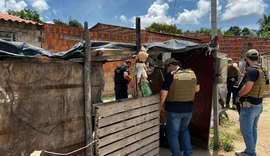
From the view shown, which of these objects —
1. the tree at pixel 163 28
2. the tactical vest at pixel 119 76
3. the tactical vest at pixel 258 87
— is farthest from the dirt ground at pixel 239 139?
the tree at pixel 163 28

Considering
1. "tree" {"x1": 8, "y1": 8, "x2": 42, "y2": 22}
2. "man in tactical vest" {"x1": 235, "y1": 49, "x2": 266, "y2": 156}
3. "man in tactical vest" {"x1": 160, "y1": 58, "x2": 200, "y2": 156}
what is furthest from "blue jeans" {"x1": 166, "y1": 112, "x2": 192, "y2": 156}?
"tree" {"x1": 8, "y1": 8, "x2": 42, "y2": 22}

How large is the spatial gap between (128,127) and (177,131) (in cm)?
95

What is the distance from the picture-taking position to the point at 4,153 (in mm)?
2932

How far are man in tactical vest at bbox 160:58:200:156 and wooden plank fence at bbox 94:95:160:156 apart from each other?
266mm

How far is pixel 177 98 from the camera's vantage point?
453 centimetres

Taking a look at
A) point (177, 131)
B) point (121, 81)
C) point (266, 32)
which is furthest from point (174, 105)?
point (266, 32)

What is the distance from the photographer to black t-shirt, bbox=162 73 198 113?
448 centimetres

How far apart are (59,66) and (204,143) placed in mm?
3785

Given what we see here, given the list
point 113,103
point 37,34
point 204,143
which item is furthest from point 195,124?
point 37,34

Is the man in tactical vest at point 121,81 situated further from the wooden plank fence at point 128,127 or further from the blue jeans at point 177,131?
the blue jeans at point 177,131

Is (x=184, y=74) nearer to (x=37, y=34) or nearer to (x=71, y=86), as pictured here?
(x=71, y=86)

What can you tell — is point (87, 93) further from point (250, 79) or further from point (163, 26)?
point (163, 26)

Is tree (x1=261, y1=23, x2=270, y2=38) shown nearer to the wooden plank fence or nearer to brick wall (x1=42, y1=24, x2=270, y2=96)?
brick wall (x1=42, y1=24, x2=270, y2=96)

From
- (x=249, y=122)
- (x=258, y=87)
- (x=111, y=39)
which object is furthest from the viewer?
(x=111, y=39)
